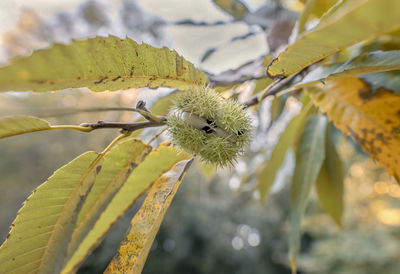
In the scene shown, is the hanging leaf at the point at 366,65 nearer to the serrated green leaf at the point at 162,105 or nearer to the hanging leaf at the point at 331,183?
the serrated green leaf at the point at 162,105

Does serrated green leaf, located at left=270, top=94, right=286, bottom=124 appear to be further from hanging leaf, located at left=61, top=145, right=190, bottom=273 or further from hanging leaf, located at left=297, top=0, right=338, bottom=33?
hanging leaf, located at left=61, top=145, right=190, bottom=273

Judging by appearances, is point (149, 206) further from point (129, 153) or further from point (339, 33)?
point (339, 33)

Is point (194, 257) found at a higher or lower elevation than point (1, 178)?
lower

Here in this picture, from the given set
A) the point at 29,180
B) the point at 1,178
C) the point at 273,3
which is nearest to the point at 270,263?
the point at 29,180

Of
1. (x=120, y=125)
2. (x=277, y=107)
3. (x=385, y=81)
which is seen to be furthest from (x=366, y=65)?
(x=277, y=107)

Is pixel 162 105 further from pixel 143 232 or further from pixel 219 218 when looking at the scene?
pixel 219 218

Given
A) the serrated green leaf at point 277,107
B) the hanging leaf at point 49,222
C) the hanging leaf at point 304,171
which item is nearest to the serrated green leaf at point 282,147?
the hanging leaf at point 304,171
